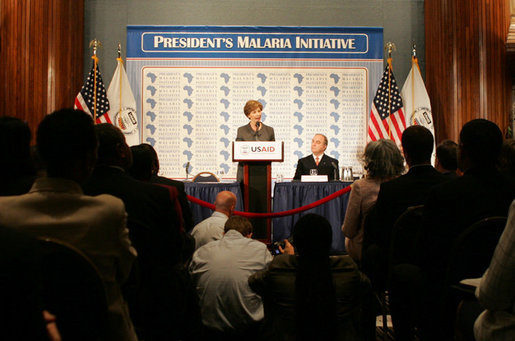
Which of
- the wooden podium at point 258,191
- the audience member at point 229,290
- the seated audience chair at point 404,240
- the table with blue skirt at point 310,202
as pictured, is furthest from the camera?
the table with blue skirt at point 310,202

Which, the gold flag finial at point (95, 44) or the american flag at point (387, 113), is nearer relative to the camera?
the american flag at point (387, 113)

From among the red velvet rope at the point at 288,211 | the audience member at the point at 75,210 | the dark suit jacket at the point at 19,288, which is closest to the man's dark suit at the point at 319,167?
the red velvet rope at the point at 288,211

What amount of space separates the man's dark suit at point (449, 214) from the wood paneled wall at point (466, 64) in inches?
194

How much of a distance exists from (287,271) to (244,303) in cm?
65

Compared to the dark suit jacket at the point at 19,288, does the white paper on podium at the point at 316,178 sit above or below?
above

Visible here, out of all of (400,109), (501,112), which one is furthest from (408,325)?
(400,109)

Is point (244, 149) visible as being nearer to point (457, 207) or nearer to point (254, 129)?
point (254, 129)

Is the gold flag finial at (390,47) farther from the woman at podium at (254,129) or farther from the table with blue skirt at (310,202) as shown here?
the table with blue skirt at (310,202)

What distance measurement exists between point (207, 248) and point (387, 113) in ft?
17.1

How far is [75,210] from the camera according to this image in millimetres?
1313

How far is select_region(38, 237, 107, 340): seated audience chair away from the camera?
121 cm

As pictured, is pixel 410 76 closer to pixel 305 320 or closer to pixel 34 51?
pixel 34 51

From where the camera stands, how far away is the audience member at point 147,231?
6.32 feet

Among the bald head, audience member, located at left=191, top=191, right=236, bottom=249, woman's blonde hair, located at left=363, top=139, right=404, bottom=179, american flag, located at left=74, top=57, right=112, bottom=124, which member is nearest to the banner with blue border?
american flag, located at left=74, top=57, right=112, bottom=124
